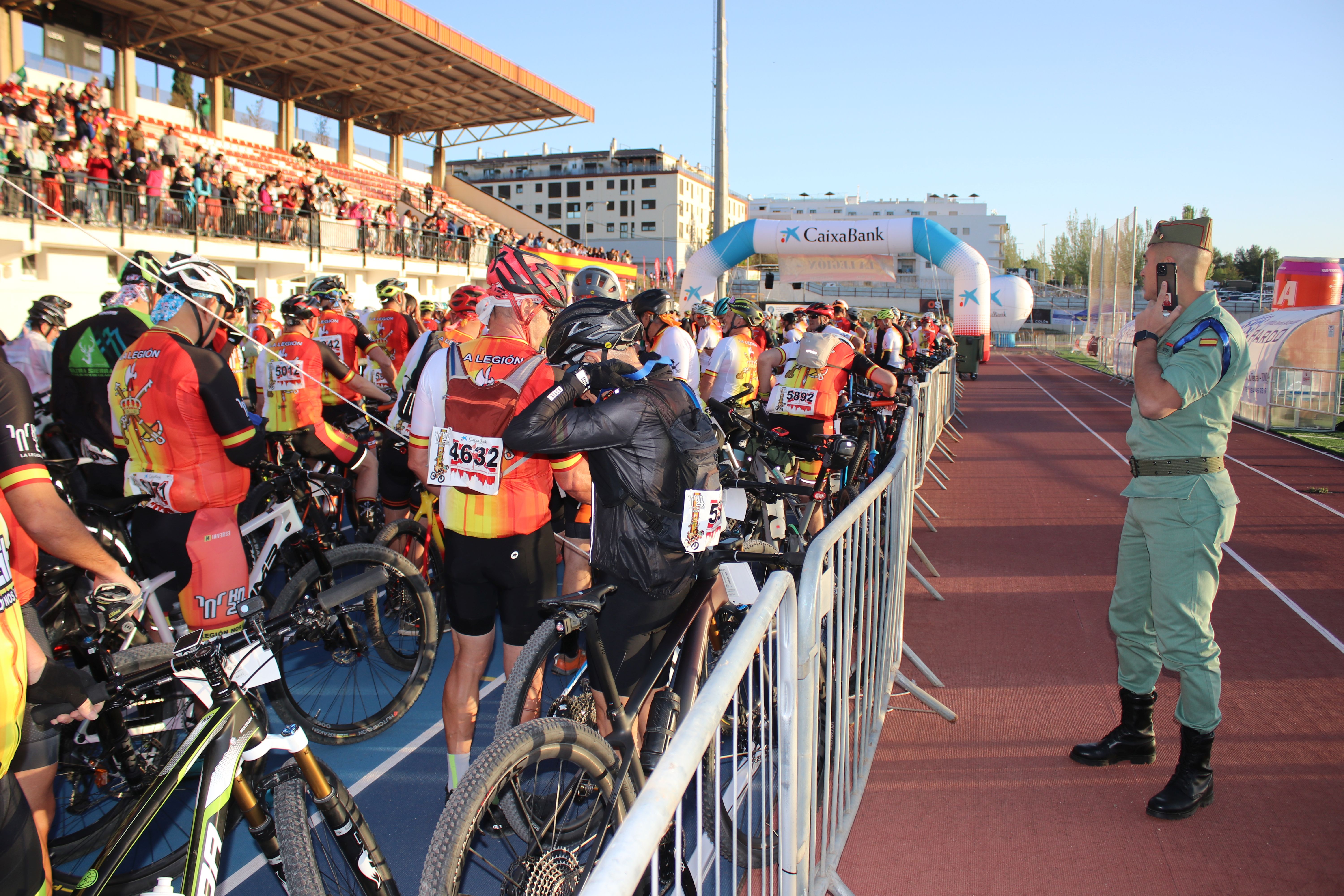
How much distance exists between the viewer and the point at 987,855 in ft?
10.7

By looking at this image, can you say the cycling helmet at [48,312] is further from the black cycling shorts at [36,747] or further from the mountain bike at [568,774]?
the mountain bike at [568,774]

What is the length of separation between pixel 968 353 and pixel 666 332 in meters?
15.2

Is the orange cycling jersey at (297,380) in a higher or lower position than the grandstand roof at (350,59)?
lower

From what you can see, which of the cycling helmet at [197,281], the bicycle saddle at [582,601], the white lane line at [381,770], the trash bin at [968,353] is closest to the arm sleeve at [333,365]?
the cycling helmet at [197,281]

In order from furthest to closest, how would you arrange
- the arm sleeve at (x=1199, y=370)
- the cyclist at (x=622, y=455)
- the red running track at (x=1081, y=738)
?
the arm sleeve at (x=1199, y=370) < the red running track at (x=1081, y=738) < the cyclist at (x=622, y=455)

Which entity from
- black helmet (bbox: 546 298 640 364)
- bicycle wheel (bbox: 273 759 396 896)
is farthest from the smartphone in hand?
bicycle wheel (bbox: 273 759 396 896)

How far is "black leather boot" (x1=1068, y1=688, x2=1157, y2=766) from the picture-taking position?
3854mm

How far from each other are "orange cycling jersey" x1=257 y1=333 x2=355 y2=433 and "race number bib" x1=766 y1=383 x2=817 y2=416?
11.2 ft

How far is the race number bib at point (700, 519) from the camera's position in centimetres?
292

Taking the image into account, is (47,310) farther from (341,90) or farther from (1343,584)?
(341,90)

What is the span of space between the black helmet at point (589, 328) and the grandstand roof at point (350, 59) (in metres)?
29.1

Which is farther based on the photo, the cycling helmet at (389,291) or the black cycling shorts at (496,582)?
the cycling helmet at (389,291)

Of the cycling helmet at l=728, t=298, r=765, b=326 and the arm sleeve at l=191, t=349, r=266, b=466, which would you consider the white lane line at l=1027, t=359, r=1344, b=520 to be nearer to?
the cycling helmet at l=728, t=298, r=765, b=326

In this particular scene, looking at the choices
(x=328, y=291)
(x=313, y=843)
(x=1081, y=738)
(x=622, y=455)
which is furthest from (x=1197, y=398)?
(x=328, y=291)
